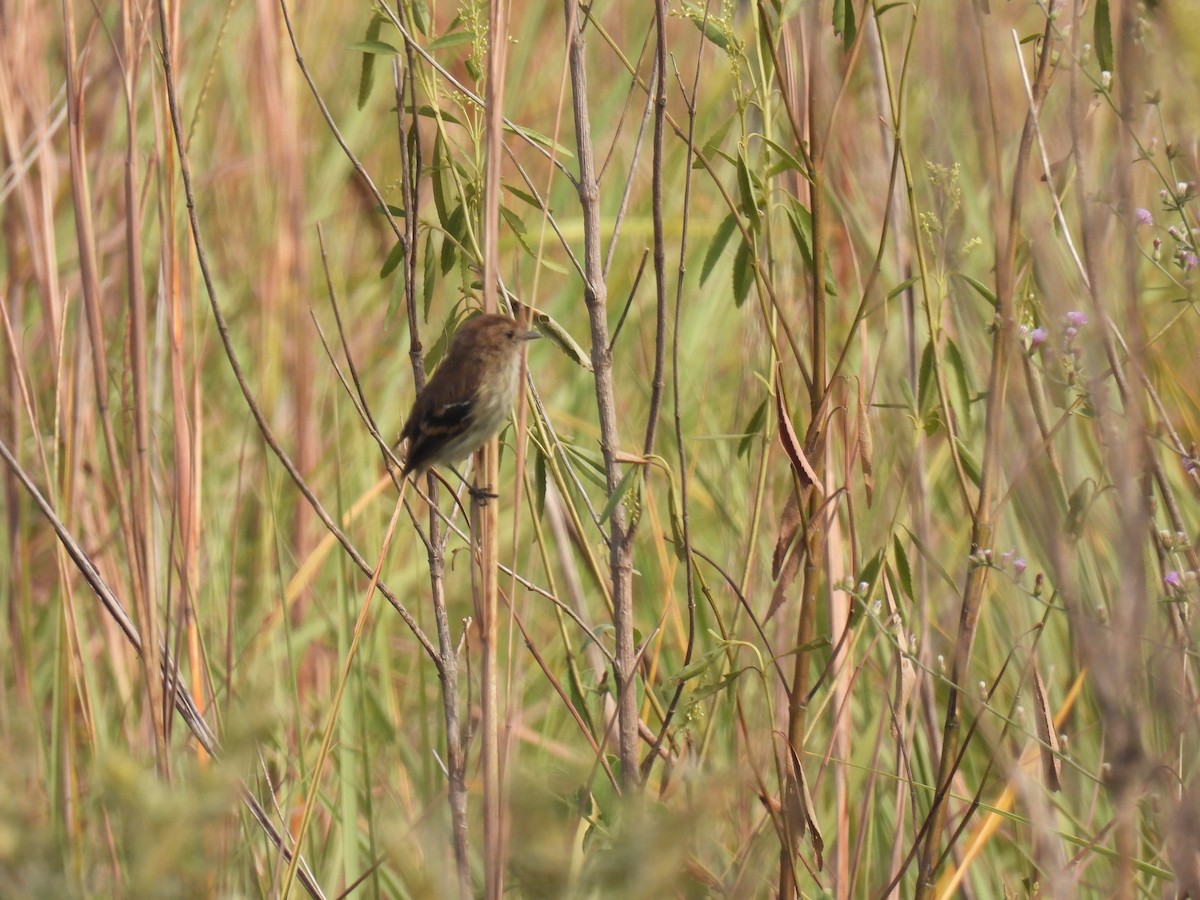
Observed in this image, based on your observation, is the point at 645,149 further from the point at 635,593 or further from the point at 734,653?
the point at 734,653

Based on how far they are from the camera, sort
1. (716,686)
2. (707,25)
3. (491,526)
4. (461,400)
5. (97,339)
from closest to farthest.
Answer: (491,526)
(716,686)
(707,25)
(97,339)
(461,400)

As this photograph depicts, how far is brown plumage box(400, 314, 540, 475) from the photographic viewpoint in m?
2.48

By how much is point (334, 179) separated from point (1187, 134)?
3419 mm

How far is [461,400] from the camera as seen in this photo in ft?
8.52

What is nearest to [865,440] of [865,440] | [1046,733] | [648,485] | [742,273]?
[865,440]

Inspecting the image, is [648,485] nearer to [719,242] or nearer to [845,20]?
[719,242]

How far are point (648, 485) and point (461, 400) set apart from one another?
0.38 m

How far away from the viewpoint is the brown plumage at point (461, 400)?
8.14 feet

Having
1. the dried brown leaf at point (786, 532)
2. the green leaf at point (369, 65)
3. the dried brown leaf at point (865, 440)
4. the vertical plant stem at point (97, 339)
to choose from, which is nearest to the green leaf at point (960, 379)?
the dried brown leaf at point (865, 440)

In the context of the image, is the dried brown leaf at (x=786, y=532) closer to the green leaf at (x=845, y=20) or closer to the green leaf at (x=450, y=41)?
the green leaf at (x=845, y=20)

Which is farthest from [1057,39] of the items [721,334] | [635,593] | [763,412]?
[721,334]

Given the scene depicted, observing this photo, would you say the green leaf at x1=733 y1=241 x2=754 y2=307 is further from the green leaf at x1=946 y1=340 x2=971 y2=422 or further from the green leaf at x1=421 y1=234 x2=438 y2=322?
the green leaf at x1=421 y1=234 x2=438 y2=322

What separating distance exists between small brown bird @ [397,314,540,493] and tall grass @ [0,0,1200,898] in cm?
18

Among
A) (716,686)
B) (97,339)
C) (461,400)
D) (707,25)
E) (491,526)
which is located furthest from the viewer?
(461,400)
